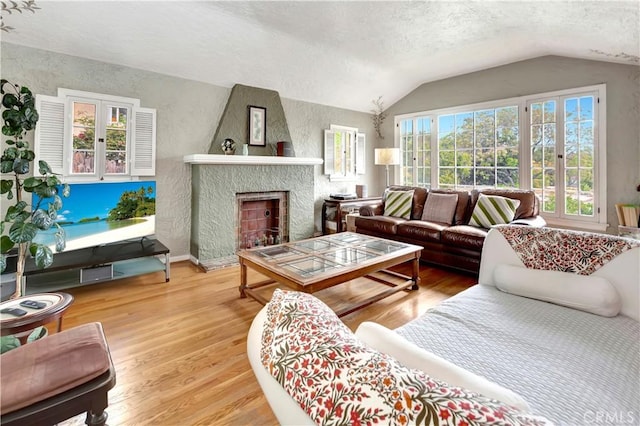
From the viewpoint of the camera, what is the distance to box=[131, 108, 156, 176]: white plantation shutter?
3602mm

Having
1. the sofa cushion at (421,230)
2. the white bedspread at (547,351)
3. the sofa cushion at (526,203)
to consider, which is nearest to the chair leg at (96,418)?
the white bedspread at (547,351)

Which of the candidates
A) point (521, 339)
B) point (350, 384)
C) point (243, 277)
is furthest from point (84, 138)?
point (521, 339)

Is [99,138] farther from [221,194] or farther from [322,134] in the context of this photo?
[322,134]

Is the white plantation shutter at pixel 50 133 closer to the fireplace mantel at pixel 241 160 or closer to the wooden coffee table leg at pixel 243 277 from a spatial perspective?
the fireplace mantel at pixel 241 160

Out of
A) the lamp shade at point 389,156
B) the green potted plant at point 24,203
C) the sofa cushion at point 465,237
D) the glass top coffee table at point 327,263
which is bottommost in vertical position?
the glass top coffee table at point 327,263

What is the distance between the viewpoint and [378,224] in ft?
14.2

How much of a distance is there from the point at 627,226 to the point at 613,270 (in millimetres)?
2904

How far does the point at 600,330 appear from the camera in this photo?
1.35m

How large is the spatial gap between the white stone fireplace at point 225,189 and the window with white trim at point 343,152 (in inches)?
39.4

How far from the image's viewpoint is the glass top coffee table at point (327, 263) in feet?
7.64

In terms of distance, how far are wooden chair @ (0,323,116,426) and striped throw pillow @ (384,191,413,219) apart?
12.8ft

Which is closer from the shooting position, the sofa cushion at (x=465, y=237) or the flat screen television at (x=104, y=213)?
the flat screen television at (x=104, y=213)

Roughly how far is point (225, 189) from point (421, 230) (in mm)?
2653
